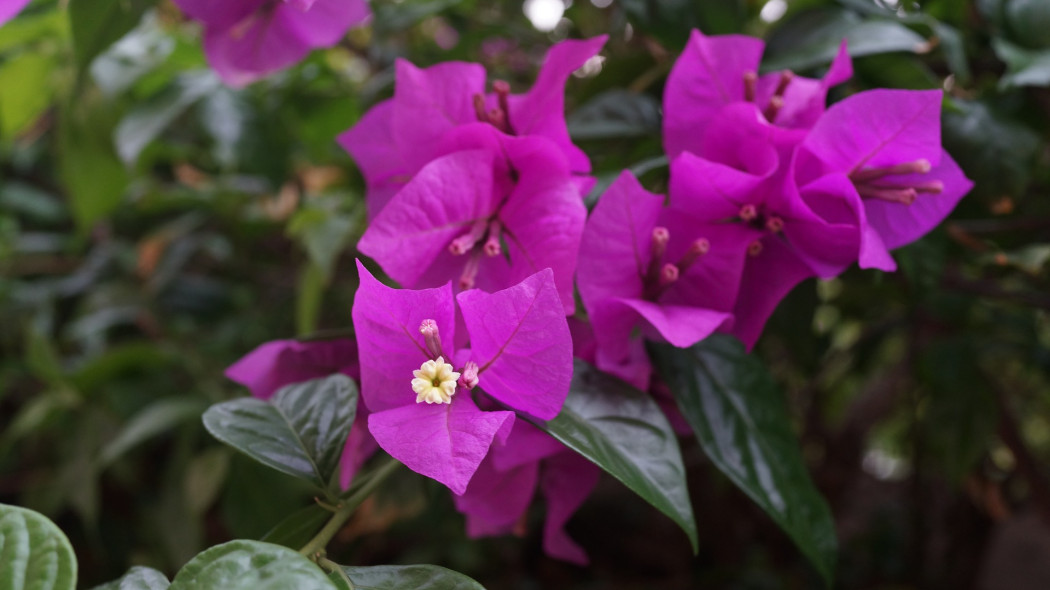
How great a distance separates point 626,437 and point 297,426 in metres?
0.17

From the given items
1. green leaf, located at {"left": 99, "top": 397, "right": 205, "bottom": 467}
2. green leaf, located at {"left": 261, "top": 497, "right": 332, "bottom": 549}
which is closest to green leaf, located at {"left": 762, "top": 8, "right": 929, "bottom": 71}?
green leaf, located at {"left": 261, "top": 497, "right": 332, "bottom": 549}

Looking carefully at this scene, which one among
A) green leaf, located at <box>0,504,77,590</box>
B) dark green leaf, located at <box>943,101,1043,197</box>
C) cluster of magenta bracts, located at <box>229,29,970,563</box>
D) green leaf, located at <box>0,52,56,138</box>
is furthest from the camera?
green leaf, located at <box>0,52,56,138</box>

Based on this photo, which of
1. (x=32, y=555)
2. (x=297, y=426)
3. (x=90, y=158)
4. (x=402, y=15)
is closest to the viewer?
(x=32, y=555)

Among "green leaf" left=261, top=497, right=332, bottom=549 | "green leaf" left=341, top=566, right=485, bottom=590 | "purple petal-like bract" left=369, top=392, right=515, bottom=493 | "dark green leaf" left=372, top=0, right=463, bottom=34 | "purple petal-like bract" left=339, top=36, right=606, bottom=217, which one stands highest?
"purple petal-like bract" left=339, top=36, right=606, bottom=217

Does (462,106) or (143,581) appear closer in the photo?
(143,581)

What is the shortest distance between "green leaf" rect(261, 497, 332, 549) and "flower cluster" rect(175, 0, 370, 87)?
0.33 m

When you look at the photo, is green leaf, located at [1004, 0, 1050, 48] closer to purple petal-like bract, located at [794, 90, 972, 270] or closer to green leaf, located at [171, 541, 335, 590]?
purple petal-like bract, located at [794, 90, 972, 270]

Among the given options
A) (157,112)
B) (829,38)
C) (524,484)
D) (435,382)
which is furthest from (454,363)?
(157,112)

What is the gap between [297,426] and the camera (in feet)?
1.24

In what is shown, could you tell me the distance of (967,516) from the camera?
129cm

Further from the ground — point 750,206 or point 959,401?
point 750,206

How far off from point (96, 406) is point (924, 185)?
98 cm

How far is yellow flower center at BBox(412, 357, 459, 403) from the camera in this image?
1.03ft

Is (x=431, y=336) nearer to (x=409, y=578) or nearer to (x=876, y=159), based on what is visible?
(x=409, y=578)
